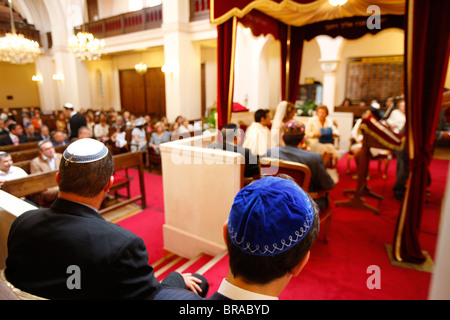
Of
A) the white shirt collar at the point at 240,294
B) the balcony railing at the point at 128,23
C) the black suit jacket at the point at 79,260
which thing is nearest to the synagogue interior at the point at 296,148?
the balcony railing at the point at 128,23

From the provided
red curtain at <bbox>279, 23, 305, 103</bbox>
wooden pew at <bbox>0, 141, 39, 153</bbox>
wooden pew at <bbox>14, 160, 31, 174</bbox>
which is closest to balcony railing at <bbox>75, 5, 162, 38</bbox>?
wooden pew at <bbox>0, 141, 39, 153</bbox>

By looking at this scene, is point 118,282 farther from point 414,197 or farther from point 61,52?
point 61,52

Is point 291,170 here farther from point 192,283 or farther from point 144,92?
point 144,92

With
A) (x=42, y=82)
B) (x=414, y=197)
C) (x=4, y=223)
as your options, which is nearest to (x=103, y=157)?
(x=4, y=223)

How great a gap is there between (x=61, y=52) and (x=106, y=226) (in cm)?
1621

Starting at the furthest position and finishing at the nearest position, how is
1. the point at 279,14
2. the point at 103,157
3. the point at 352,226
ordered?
the point at 279,14 < the point at 352,226 < the point at 103,157

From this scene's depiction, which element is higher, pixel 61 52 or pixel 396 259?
pixel 61 52

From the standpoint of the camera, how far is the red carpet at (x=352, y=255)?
2.50 metres

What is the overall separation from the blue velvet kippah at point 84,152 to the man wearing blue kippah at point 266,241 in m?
0.83

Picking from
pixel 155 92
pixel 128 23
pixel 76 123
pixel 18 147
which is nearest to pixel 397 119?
pixel 76 123

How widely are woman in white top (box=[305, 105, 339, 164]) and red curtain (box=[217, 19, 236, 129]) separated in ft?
5.99

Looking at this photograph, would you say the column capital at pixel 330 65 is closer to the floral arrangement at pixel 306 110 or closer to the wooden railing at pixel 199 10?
the floral arrangement at pixel 306 110

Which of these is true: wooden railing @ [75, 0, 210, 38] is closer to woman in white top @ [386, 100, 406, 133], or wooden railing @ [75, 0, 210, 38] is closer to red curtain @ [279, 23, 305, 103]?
red curtain @ [279, 23, 305, 103]

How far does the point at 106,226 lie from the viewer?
4.02 feet
